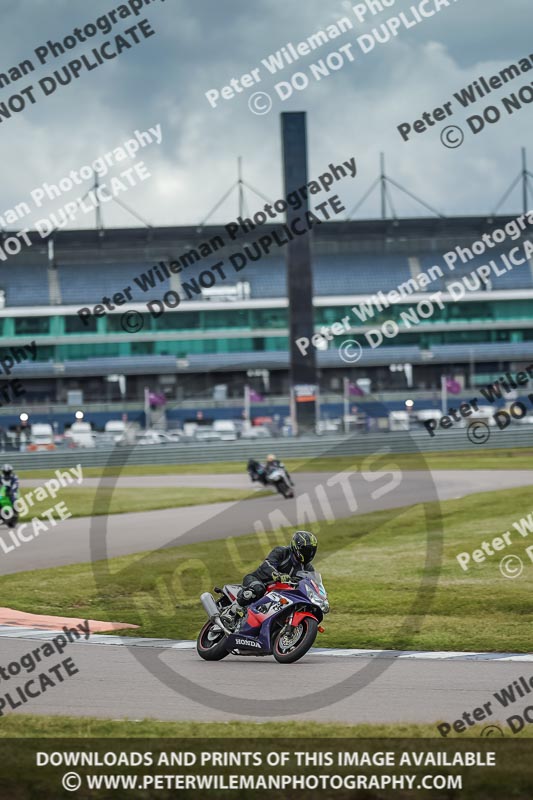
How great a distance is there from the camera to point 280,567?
12.0m

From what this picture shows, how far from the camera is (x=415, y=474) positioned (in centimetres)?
4419

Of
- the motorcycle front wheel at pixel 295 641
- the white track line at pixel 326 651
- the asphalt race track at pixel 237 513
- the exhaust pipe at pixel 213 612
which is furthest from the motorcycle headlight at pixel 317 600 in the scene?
the asphalt race track at pixel 237 513

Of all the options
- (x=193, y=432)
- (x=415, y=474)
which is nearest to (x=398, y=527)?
(x=415, y=474)

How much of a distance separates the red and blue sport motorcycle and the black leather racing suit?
3.7 inches

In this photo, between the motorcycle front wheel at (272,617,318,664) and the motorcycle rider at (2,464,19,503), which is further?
the motorcycle rider at (2,464,19,503)

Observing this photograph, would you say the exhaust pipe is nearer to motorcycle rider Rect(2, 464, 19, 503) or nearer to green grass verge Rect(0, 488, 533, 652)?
green grass verge Rect(0, 488, 533, 652)

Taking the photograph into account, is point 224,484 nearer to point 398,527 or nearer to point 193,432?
point 398,527

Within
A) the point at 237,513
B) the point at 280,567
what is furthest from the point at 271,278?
the point at 280,567

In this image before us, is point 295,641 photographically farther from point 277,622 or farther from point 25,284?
point 25,284

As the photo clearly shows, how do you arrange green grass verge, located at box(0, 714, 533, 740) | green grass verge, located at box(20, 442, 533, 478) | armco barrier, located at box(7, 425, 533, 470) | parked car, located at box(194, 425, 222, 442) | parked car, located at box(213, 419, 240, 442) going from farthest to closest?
1. parked car, located at box(213, 419, 240, 442)
2. parked car, located at box(194, 425, 222, 442)
3. armco barrier, located at box(7, 425, 533, 470)
4. green grass verge, located at box(20, 442, 533, 478)
5. green grass verge, located at box(0, 714, 533, 740)

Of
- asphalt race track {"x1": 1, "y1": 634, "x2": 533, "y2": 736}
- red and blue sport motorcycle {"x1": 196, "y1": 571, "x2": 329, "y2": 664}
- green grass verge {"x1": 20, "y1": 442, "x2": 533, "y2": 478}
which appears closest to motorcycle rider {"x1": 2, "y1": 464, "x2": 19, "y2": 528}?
asphalt race track {"x1": 1, "y1": 634, "x2": 533, "y2": 736}

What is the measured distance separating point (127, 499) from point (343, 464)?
54.9ft

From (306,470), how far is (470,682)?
124 feet

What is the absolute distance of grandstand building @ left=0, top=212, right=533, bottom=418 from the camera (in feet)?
305
